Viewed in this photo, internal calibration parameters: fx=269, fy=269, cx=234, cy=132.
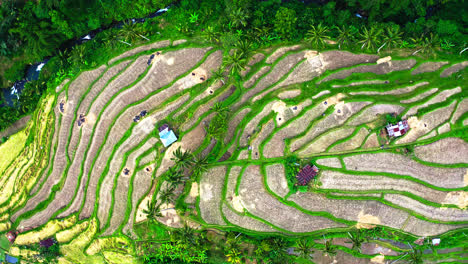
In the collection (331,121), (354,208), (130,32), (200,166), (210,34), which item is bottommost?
(354,208)

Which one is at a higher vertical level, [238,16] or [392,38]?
[238,16]

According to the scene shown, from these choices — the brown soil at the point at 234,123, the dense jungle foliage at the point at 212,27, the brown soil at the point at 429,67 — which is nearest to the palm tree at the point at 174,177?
the brown soil at the point at 234,123

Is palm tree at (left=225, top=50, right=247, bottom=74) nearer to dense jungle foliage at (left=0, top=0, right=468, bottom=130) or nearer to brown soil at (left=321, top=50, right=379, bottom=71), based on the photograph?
dense jungle foliage at (left=0, top=0, right=468, bottom=130)

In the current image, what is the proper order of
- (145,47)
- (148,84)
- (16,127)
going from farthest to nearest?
(16,127)
(145,47)
(148,84)

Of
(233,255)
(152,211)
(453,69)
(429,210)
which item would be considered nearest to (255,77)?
(152,211)

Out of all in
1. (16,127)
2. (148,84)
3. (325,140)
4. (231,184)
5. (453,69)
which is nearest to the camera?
(325,140)

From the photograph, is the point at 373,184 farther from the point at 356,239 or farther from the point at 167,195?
the point at 167,195

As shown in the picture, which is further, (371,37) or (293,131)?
(293,131)
